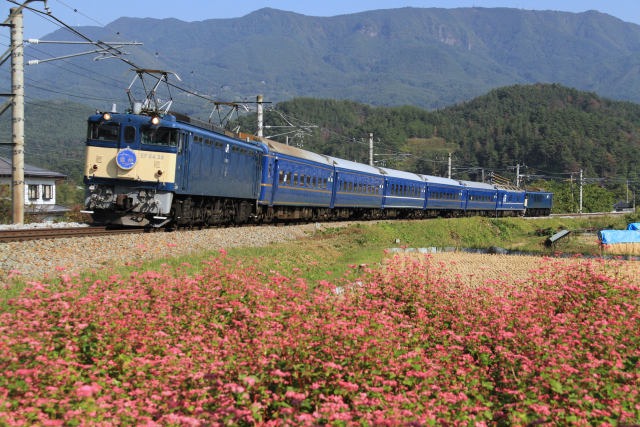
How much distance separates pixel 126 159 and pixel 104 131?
4.50 feet

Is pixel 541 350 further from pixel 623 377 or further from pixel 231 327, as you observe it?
pixel 231 327

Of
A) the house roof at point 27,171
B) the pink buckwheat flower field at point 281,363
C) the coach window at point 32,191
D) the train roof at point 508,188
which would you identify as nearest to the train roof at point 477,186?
the train roof at point 508,188

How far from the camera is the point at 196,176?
70.7 ft

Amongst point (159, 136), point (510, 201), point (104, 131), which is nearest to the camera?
point (159, 136)

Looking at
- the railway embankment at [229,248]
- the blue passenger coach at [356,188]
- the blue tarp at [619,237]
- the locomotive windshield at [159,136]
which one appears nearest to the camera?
the railway embankment at [229,248]

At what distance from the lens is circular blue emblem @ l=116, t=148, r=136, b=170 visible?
64.7 ft

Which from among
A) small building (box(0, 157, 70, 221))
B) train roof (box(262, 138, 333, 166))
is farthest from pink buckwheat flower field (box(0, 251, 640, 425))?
small building (box(0, 157, 70, 221))

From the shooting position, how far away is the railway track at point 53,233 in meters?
16.2

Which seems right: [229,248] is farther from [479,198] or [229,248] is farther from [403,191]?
[479,198]

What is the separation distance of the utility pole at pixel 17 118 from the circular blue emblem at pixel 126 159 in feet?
12.7

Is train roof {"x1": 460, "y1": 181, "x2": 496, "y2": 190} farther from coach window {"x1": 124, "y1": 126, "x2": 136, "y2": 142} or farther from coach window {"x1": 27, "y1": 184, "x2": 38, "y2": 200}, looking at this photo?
coach window {"x1": 124, "y1": 126, "x2": 136, "y2": 142}

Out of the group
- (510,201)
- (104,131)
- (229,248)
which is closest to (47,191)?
(104,131)

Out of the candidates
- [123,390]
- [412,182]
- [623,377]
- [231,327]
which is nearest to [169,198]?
[231,327]

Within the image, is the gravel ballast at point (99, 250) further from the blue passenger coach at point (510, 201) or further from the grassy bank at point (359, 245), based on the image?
the blue passenger coach at point (510, 201)
